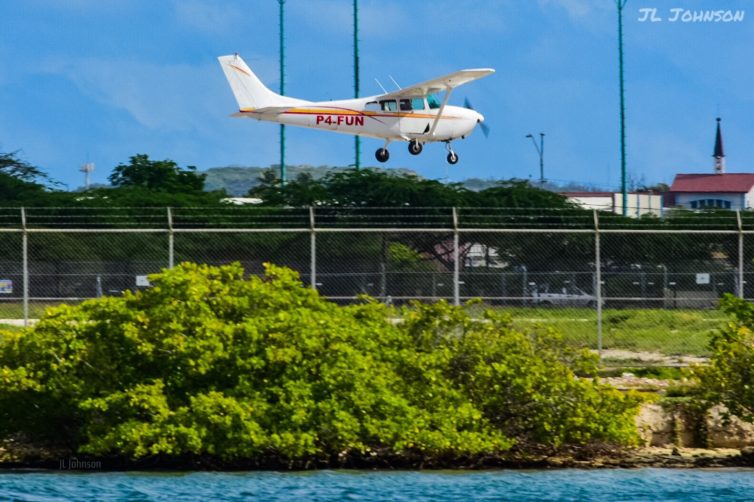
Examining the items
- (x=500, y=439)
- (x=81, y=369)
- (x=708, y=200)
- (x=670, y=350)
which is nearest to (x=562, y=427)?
(x=500, y=439)

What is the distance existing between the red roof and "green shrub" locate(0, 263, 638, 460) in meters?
105

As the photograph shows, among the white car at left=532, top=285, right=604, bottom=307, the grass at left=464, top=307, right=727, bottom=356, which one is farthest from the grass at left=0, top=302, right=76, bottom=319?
the white car at left=532, top=285, right=604, bottom=307

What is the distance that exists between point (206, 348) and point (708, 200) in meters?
108

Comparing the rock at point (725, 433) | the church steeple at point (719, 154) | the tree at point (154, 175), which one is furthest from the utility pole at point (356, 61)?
the church steeple at point (719, 154)

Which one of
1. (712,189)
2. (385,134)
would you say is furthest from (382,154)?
(712,189)

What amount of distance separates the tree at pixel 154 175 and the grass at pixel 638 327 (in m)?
38.7

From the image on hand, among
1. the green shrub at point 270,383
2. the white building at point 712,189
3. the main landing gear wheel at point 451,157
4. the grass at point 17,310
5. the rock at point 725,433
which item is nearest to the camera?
the green shrub at point 270,383

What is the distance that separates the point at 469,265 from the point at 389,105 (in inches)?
481

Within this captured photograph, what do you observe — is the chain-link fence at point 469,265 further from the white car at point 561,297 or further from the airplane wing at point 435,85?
the airplane wing at point 435,85

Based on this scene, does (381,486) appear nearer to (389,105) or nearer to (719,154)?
(389,105)

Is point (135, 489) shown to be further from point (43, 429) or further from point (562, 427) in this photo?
point (562, 427)

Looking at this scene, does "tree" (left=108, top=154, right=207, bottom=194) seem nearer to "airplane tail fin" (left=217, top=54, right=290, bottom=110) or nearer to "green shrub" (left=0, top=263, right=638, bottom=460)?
"airplane tail fin" (left=217, top=54, right=290, bottom=110)

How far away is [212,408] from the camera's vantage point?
65.7ft

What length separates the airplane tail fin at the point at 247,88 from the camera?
51.8 metres
